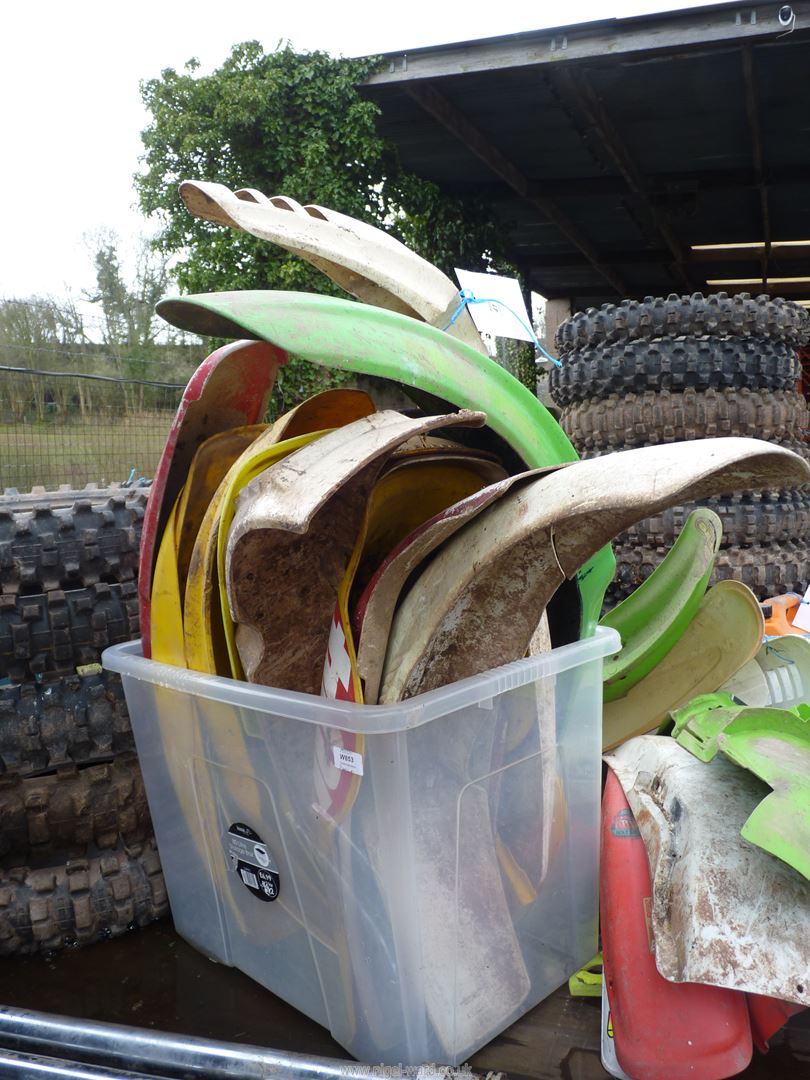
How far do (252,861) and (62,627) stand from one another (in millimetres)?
Answer: 323

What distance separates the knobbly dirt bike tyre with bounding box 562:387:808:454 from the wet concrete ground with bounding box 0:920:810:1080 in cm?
101

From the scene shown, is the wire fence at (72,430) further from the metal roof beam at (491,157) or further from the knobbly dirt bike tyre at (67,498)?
the knobbly dirt bike tyre at (67,498)

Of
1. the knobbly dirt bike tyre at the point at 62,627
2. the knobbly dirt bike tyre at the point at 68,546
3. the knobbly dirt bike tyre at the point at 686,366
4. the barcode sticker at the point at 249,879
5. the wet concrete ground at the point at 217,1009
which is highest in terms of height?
the knobbly dirt bike tyre at the point at 686,366

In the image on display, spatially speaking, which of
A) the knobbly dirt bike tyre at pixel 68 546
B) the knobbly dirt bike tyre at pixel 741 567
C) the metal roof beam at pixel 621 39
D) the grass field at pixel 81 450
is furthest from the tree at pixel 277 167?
the knobbly dirt bike tyre at pixel 68 546

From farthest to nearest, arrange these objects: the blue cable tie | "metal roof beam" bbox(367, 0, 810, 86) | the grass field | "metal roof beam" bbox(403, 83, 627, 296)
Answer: "metal roof beam" bbox(403, 83, 627, 296) → the grass field → "metal roof beam" bbox(367, 0, 810, 86) → the blue cable tie

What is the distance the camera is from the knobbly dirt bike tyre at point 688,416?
4.93ft

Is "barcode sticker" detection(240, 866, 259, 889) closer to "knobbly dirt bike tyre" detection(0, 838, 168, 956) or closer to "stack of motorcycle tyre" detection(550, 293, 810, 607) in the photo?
"knobbly dirt bike tyre" detection(0, 838, 168, 956)

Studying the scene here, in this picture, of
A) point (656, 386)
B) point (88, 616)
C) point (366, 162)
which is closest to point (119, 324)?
point (366, 162)

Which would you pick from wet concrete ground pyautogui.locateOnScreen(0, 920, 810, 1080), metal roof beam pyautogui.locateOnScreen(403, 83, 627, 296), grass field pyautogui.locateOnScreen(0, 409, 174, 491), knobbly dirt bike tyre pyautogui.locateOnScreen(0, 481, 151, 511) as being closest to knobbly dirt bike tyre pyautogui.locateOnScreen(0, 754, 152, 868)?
wet concrete ground pyautogui.locateOnScreen(0, 920, 810, 1080)

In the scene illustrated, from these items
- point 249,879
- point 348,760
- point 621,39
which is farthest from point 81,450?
point 348,760

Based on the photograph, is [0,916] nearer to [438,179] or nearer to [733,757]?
[733,757]

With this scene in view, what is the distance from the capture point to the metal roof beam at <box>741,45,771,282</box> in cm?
368

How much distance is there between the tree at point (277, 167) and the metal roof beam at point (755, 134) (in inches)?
73.8

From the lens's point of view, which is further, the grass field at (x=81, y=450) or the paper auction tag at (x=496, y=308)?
the grass field at (x=81, y=450)
